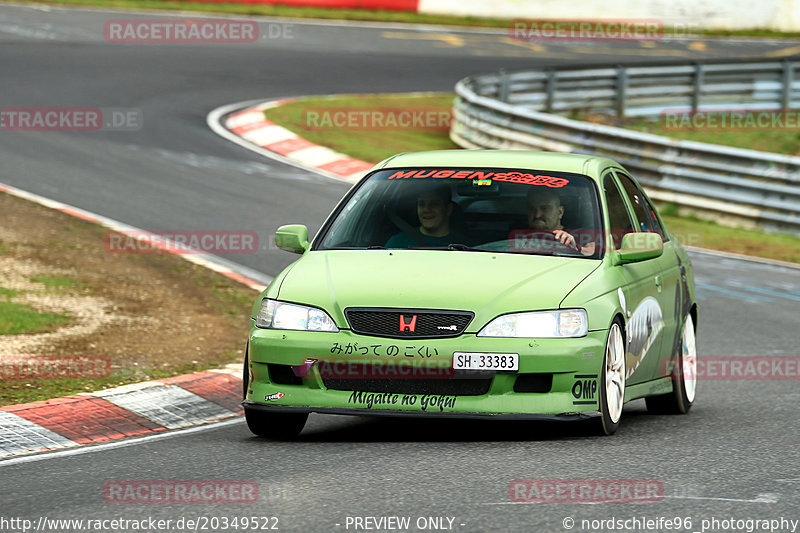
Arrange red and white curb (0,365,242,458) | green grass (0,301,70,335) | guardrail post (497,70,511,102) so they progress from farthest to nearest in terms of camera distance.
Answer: guardrail post (497,70,511,102) < green grass (0,301,70,335) < red and white curb (0,365,242,458)

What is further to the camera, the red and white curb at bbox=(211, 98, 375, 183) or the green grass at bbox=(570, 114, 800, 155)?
the green grass at bbox=(570, 114, 800, 155)

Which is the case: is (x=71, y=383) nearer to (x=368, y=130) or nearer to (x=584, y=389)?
(x=584, y=389)

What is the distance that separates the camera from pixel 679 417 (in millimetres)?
8633

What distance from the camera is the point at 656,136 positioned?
20.3 meters

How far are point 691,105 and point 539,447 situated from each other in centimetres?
2234

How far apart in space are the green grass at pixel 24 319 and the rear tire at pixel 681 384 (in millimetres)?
4328

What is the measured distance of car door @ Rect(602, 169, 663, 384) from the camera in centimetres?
762

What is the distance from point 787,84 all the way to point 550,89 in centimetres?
525

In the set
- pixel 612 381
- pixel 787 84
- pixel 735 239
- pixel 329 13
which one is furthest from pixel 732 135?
pixel 612 381

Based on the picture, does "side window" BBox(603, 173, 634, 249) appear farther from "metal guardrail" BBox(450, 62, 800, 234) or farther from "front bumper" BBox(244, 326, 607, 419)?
"metal guardrail" BBox(450, 62, 800, 234)

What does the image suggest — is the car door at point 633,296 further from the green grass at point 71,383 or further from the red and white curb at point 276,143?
the red and white curb at point 276,143

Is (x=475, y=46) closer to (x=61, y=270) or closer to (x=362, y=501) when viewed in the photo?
(x=61, y=270)

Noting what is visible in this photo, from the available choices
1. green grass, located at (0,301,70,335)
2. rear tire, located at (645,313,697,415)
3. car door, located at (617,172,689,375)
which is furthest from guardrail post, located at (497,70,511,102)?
rear tire, located at (645,313,697,415)

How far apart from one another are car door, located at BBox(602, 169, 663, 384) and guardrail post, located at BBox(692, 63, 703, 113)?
20323 mm
